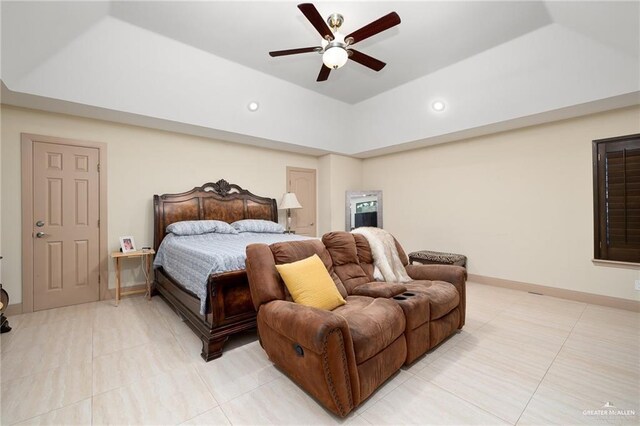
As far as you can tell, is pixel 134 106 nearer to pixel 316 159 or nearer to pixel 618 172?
pixel 316 159

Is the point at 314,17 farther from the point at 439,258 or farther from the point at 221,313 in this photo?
the point at 439,258

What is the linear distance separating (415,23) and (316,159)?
3.44 metres

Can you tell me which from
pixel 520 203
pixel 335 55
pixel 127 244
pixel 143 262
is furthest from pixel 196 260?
pixel 520 203

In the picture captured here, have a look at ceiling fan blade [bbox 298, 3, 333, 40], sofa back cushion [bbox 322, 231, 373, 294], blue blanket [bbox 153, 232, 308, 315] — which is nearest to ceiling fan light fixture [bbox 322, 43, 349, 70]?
ceiling fan blade [bbox 298, 3, 333, 40]

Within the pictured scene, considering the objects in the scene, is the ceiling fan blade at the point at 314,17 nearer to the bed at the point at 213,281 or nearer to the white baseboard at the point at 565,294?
the bed at the point at 213,281

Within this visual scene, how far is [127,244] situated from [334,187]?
384cm

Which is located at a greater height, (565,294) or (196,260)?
(196,260)

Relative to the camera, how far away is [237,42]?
3543 mm

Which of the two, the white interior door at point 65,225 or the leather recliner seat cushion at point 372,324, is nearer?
the leather recliner seat cushion at point 372,324

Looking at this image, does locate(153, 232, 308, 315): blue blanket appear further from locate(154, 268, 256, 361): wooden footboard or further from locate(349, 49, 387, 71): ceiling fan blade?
locate(349, 49, 387, 71): ceiling fan blade

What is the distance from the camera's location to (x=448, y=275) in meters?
2.77

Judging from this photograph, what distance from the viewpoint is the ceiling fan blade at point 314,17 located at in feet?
6.98

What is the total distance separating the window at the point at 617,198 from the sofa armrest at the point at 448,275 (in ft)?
7.48

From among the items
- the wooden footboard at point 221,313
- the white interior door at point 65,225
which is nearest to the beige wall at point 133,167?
the white interior door at point 65,225
